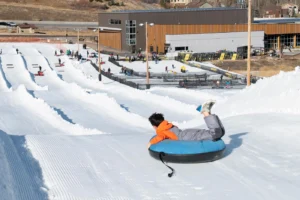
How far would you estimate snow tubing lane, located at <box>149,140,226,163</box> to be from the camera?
9906 millimetres

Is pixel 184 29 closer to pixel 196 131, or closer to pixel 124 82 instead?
pixel 124 82

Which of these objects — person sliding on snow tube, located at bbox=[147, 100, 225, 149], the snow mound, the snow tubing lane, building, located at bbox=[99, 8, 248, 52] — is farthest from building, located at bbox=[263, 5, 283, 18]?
the snow tubing lane

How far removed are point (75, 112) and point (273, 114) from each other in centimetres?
1528

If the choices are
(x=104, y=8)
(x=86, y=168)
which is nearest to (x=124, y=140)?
(x=86, y=168)

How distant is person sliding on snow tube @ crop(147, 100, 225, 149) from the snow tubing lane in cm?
17

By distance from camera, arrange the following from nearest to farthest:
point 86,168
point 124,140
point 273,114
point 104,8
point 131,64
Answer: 1. point 86,168
2. point 124,140
3. point 273,114
4. point 131,64
5. point 104,8

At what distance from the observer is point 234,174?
31.2 ft

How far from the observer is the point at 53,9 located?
428 ft

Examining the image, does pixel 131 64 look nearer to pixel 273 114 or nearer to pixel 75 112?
pixel 75 112

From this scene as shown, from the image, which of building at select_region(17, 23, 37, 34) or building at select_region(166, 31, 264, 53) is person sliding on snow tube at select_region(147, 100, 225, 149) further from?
building at select_region(17, 23, 37, 34)

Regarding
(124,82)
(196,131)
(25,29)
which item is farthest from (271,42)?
(196,131)

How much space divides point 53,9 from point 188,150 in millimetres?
124833

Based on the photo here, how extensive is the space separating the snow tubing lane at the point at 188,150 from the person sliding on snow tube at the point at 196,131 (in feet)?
0.54

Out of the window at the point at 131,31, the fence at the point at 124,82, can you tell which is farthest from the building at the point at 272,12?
the fence at the point at 124,82
